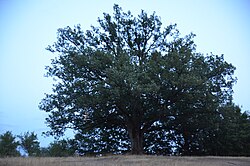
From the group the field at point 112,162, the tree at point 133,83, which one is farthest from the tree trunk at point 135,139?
the field at point 112,162

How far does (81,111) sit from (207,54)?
1119 centimetres

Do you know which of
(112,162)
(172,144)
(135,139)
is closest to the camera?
(112,162)

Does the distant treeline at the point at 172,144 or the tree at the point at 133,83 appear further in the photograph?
the distant treeline at the point at 172,144

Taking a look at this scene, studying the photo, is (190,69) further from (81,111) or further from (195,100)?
(81,111)

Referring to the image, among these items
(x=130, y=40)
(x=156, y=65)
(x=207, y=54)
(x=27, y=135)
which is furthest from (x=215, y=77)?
(x=27, y=135)

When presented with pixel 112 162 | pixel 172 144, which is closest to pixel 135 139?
pixel 172 144

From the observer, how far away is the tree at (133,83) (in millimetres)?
18016

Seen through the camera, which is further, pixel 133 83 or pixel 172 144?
pixel 172 144

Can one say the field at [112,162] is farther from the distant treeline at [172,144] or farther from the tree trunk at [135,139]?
the distant treeline at [172,144]

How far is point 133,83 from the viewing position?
17203mm

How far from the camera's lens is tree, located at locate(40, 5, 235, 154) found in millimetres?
18016

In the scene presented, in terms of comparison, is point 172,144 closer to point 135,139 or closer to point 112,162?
point 135,139

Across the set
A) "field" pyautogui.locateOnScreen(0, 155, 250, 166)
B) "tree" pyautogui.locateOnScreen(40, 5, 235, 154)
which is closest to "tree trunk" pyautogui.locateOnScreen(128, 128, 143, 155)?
"tree" pyautogui.locateOnScreen(40, 5, 235, 154)

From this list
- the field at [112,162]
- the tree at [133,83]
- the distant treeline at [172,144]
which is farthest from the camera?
the distant treeline at [172,144]
